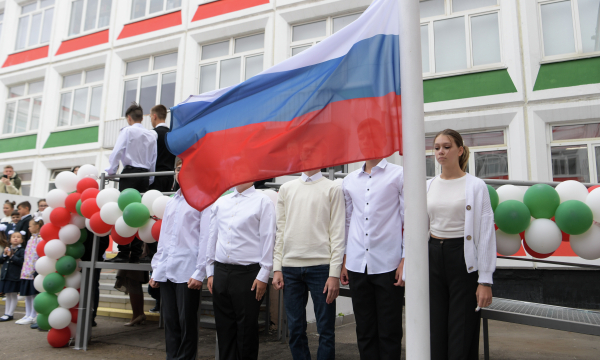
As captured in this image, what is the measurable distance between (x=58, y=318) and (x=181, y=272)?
2349 millimetres

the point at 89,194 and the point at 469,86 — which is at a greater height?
the point at 469,86

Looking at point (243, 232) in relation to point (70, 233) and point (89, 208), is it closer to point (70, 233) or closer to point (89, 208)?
point (89, 208)

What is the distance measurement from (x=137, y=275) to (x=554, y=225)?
559 cm

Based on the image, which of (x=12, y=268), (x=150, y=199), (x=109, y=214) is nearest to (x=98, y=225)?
(x=109, y=214)

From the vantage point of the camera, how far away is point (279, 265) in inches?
138

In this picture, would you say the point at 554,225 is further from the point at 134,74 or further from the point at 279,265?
the point at 134,74

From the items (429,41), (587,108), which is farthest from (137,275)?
(587,108)

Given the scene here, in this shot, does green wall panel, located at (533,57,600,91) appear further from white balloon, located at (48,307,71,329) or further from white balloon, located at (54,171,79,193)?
white balloon, located at (48,307,71,329)

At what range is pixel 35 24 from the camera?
58.7 feet

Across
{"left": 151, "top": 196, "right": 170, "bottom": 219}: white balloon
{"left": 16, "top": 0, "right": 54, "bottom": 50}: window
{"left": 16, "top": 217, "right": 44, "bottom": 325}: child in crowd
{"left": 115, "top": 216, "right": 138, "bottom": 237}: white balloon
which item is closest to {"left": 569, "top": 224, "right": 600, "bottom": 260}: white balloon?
{"left": 151, "top": 196, "right": 170, "bottom": 219}: white balloon

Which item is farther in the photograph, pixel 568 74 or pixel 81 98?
pixel 81 98

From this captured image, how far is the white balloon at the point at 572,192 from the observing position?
342 centimetres

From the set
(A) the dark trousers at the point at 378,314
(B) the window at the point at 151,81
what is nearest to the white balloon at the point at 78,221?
(A) the dark trousers at the point at 378,314

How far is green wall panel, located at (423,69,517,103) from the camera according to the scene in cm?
956
